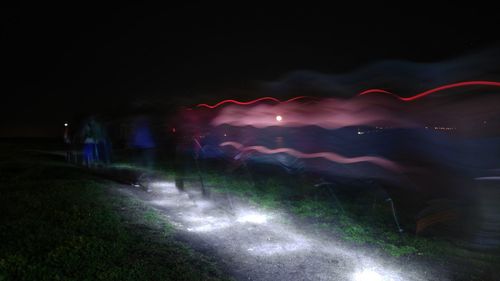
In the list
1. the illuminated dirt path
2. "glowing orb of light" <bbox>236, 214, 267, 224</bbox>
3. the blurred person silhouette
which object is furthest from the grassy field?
the blurred person silhouette

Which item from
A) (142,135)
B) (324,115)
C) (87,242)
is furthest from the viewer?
(142,135)

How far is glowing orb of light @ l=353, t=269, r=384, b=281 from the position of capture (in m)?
6.23

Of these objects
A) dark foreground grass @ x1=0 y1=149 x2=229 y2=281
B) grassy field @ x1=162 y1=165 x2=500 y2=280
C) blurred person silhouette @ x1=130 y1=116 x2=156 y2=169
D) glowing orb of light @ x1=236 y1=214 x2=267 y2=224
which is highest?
blurred person silhouette @ x1=130 y1=116 x2=156 y2=169

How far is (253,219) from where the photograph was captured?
10023 mm

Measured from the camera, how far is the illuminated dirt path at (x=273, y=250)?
21.0 feet

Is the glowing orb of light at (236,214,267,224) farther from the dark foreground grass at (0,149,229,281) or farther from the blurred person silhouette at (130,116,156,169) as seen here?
the blurred person silhouette at (130,116,156,169)

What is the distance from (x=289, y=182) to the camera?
16.2 m

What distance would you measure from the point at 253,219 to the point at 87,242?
178 inches

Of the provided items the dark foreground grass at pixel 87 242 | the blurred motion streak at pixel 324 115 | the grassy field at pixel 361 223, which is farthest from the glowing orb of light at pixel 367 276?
the blurred motion streak at pixel 324 115

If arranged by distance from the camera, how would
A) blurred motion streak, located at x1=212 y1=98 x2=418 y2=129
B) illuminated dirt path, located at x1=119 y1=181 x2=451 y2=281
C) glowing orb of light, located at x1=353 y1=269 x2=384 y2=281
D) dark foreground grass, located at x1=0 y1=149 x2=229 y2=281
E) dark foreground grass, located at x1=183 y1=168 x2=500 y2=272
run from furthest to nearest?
blurred motion streak, located at x1=212 y1=98 x2=418 y2=129 < dark foreground grass, located at x1=183 y1=168 x2=500 y2=272 < illuminated dirt path, located at x1=119 y1=181 x2=451 y2=281 < glowing orb of light, located at x1=353 y1=269 x2=384 y2=281 < dark foreground grass, located at x1=0 y1=149 x2=229 y2=281

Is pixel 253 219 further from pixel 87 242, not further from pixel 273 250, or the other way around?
pixel 87 242

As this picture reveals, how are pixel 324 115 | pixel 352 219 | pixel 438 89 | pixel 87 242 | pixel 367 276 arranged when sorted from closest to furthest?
pixel 367 276 < pixel 87 242 < pixel 352 219 < pixel 438 89 < pixel 324 115

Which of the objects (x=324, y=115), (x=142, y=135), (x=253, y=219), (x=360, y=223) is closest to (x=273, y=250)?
(x=253, y=219)

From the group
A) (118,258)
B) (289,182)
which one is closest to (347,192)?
A: (289,182)
